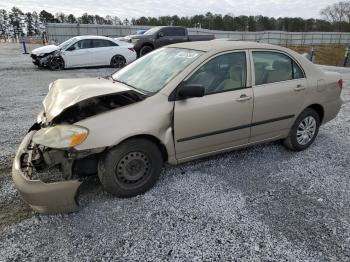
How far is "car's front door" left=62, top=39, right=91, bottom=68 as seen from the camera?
41.7ft

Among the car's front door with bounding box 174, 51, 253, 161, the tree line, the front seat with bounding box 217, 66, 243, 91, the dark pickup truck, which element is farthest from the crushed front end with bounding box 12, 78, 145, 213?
the tree line

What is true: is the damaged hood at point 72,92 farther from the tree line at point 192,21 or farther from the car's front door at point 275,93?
the tree line at point 192,21

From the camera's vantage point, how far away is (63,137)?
9.41 ft

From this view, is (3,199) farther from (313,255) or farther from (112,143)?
(313,255)

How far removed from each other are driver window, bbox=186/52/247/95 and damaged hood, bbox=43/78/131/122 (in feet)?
2.96

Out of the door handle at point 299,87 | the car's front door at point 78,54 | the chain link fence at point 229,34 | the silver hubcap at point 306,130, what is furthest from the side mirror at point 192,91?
the chain link fence at point 229,34

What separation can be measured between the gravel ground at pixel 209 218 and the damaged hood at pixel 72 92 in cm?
97

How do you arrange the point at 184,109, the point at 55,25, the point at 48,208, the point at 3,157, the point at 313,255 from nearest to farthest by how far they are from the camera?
the point at 313,255, the point at 48,208, the point at 184,109, the point at 3,157, the point at 55,25

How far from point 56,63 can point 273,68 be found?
10.7 meters

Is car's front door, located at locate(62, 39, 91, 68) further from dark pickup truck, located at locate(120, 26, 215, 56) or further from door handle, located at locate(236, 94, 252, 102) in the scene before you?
door handle, located at locate(236, 94, 252, 102)

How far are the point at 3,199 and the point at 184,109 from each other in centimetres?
219

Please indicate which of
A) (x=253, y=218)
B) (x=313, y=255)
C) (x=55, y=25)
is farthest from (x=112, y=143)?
(x=55, y=25)

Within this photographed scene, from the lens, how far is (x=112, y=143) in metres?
3.00

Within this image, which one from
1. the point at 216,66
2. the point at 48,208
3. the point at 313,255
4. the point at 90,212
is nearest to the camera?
the point at 313,255
